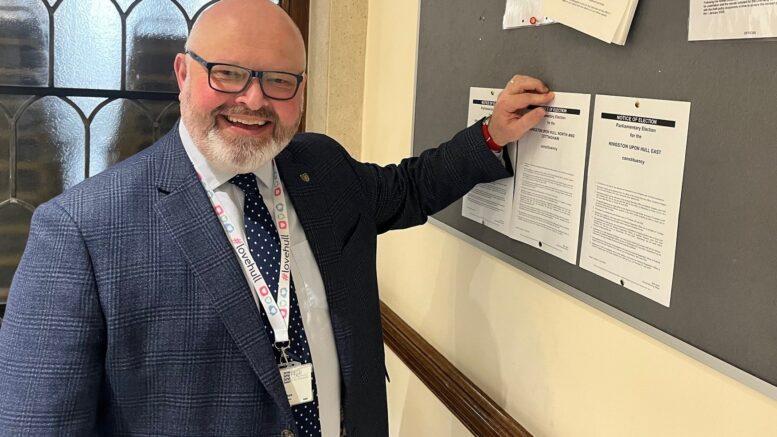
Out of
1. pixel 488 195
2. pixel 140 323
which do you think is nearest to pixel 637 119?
pixel 488 195

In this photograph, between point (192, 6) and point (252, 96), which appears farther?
point (192, 6)

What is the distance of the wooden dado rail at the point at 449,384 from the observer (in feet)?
4.64

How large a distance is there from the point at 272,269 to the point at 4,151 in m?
1.39

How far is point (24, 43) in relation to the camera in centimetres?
219

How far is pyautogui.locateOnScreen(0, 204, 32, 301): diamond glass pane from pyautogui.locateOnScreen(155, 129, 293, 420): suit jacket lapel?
1.28 metres

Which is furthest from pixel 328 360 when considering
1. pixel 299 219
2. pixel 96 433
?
pixel 96 433

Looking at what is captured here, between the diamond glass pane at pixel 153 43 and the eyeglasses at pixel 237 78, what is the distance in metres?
1.13

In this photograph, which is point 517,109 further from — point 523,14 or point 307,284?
point 307,284

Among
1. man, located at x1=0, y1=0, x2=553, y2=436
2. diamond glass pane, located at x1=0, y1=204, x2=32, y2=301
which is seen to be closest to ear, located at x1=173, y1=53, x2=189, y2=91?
man, located at x1=0, y1=0, x2=553, y2=436

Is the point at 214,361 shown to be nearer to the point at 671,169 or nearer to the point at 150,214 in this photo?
the point at 150,214

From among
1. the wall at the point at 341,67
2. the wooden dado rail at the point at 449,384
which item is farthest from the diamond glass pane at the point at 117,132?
the wooden dado rail at the point at 449,384

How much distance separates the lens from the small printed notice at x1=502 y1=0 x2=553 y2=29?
128cm

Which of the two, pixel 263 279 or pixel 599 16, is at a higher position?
pixel 599 16

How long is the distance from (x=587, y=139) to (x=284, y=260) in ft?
1.89
